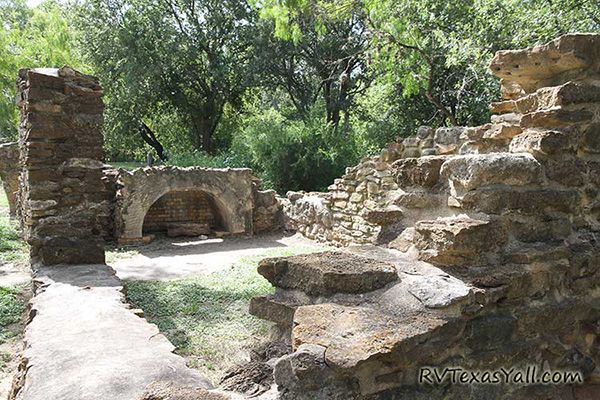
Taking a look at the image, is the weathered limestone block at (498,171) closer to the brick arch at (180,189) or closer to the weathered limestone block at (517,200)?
the weathered limestone block at (517,200)

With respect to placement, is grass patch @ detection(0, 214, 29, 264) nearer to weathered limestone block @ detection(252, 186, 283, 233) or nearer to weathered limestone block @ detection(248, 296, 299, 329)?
weathered limestone block @ detection(252, 186, 283, 233)

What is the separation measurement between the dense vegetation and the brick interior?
2.53 metres

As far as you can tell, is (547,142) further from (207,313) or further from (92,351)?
(207,313)

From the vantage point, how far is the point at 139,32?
715 inches

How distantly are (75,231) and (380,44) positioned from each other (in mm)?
6884

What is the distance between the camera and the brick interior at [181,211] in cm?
1123

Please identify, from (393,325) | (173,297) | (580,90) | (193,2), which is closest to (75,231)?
(173,297)

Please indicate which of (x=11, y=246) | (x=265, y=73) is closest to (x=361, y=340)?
(x=11, y=246)

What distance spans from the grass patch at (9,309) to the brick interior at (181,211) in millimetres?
5242

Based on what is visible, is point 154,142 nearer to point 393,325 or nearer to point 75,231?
point 75,231

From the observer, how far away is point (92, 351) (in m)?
2.50

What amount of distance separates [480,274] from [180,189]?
8.82m

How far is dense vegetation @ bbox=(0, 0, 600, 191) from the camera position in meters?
9.74

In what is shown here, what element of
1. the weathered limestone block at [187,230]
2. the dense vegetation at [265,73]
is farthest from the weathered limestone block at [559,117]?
the weathered limestone block at [187,230]
